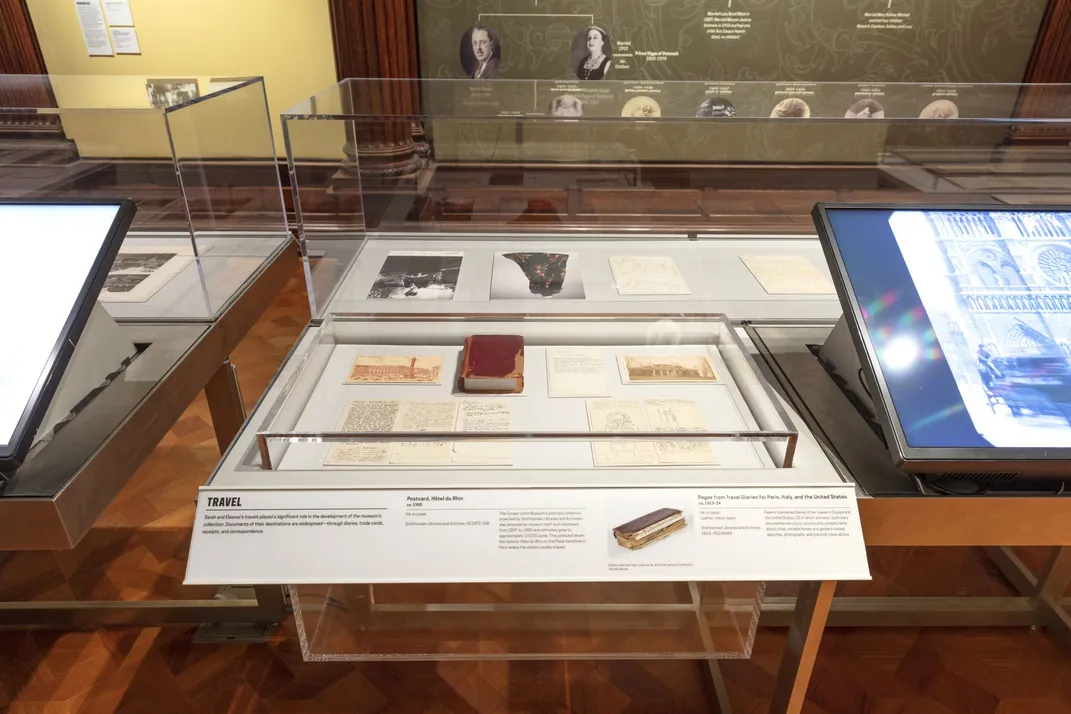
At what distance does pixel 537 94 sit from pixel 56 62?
308 centimetres

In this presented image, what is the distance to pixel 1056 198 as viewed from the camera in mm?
1619

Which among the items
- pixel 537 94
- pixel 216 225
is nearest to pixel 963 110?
pixel 537 94

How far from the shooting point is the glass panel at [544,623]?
1.17 metres

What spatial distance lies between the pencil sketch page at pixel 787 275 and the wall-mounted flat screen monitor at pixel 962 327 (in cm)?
40

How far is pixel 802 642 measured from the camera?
1025 millimetres

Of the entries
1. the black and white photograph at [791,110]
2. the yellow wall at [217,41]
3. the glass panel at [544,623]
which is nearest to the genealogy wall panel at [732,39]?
the yellow wall at [217,41]

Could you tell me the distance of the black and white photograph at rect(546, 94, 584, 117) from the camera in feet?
4.48

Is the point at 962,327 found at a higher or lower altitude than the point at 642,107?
lower

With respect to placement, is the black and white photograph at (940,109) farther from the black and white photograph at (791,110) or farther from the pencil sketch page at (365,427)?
the pencil sketch page at (365,427)

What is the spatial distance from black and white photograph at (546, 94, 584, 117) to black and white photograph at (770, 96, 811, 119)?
0.40 meters

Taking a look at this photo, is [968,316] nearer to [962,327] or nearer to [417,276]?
[962,327]

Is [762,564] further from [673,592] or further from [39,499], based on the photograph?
[39,499]

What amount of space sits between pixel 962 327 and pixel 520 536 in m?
0.74

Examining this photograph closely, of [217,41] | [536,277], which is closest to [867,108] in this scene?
[536,277]
